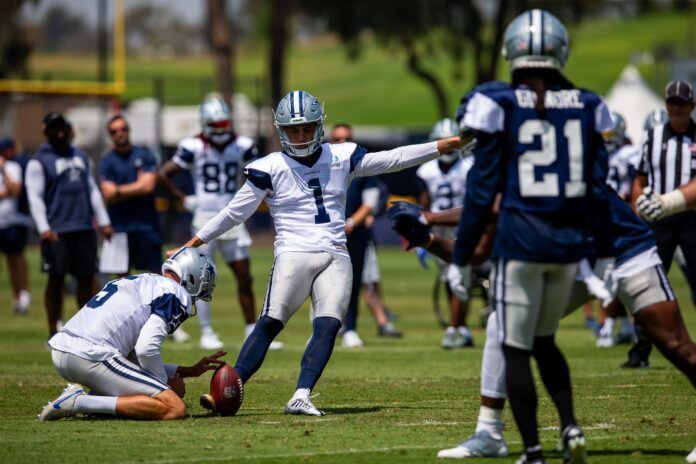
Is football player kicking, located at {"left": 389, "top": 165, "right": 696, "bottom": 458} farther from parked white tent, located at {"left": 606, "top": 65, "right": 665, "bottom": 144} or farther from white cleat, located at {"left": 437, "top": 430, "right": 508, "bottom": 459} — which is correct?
parked white tent, located at {"left": 606, "top": 65, "right": 665, "bottom": 144}

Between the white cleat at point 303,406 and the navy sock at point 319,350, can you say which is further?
the navy sock at point 319,350

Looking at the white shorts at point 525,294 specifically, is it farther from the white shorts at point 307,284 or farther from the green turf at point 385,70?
the green turf at point 385,70

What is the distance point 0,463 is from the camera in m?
6.88

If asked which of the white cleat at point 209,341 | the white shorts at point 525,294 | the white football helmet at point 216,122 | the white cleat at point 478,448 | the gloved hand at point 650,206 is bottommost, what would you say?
the white cleat at point 209,341

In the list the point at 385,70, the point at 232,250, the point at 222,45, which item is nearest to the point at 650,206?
the point at 232,250

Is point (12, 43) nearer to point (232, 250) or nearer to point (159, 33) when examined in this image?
point (232, 250)

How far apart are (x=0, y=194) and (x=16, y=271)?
1.24 metres

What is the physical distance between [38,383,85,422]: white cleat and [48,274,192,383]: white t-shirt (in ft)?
1.02

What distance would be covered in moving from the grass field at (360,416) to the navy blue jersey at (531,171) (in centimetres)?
124

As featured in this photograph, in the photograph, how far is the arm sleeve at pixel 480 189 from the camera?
645 centimetres

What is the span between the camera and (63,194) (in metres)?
13.6

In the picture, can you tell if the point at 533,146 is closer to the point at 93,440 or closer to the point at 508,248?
the point at 508,248

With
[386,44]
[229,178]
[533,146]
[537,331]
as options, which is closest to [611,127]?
[533,146]

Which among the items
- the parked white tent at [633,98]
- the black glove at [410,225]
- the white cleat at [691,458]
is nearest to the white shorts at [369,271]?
the black glove at [410,225]
